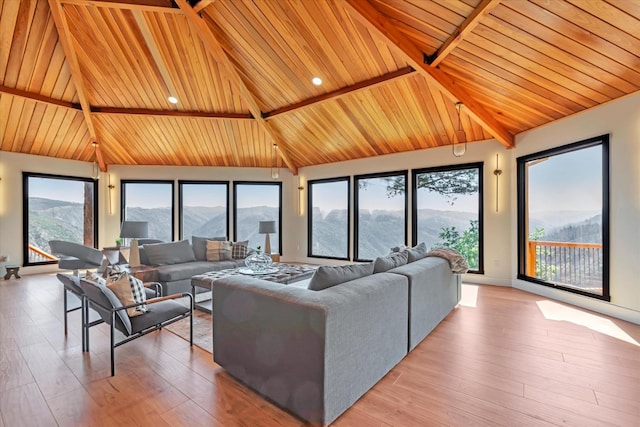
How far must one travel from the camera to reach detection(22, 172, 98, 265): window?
6723mm

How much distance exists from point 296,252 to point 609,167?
21.6 ft

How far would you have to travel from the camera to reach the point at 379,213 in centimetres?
717

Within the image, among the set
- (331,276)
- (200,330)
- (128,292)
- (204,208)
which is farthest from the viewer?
(204,208)

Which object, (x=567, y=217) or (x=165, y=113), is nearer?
(x=567, y=217)

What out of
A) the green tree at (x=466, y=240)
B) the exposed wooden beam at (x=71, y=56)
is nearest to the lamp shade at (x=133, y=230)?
the exposed wooden beam at (x=71, y=56)

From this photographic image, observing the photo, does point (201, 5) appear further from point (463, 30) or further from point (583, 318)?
point (583, 318)

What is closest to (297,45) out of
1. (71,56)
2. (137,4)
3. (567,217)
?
(137,4)

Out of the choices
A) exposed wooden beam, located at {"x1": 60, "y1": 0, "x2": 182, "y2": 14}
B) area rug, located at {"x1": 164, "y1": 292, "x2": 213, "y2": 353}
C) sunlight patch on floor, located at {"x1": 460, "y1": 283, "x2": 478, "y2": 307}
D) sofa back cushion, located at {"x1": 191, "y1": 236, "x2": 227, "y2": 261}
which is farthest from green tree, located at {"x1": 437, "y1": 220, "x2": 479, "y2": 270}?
exposed wooden beam, located at {"x1": 60, "y1": 0, "x2": 182, "y2": 14}

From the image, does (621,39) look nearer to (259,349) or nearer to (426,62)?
(426,62)

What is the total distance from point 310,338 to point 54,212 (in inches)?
326

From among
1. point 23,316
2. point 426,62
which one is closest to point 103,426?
point 23,316

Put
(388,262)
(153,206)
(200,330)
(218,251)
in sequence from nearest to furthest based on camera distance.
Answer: (388,262), (200,330), (218,251), (153,206)

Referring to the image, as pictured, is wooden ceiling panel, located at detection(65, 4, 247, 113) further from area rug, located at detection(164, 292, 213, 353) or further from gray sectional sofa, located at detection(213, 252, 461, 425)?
gray sectional sofa, located at detection(213, 252, 461, 425)

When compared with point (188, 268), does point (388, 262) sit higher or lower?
higher
